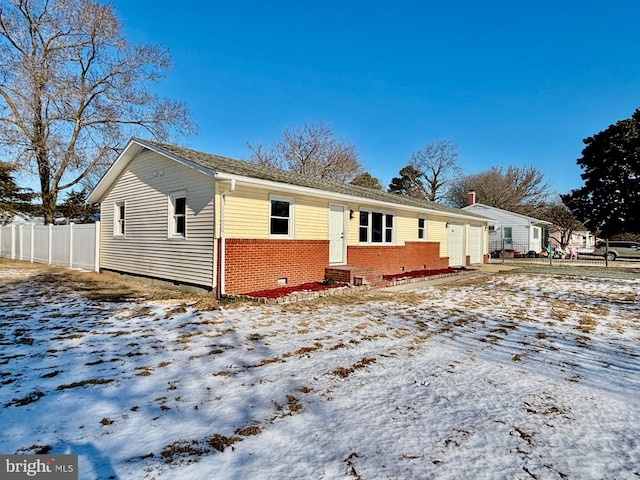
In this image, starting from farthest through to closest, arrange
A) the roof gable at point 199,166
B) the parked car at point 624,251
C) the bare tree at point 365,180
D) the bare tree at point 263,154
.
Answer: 1. the bare tree at point 365,180
2. the bare tree at point 263,154
3. the parked car at point 624,251
4. the roof gable at point 199,166

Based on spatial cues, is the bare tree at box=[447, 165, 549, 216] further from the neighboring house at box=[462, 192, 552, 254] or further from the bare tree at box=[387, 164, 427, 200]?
the neighboring house at box=[462, 192, 552, 254]

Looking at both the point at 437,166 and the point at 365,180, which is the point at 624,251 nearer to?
the point at 437,166

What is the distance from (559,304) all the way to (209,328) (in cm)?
828

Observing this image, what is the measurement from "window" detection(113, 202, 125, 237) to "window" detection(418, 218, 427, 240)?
12.4 metres

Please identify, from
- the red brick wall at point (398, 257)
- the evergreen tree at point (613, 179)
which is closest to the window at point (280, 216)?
the red brick wall at point (398, 257)

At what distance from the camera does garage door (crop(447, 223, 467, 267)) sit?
19094 mm

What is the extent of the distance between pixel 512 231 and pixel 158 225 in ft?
97.7

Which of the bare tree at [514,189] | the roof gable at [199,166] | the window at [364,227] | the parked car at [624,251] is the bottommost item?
the parked car at [624,251]

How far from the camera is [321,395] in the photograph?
3.44 meters

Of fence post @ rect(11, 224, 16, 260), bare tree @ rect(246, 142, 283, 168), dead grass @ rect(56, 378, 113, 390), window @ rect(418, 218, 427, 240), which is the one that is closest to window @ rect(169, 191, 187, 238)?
dead grass @ rect(56, 378, 113, 390)

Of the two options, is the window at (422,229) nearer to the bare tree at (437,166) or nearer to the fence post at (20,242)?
the fence post at (20,242)

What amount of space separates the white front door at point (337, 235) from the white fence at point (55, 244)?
359 inches

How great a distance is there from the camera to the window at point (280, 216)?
9.81m

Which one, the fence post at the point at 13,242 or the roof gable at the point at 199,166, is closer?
the roof gable at the point at 199,166
